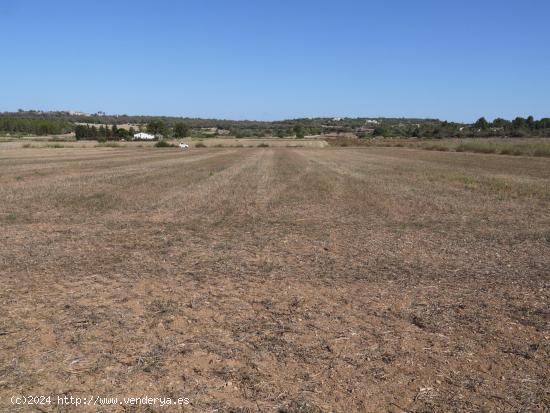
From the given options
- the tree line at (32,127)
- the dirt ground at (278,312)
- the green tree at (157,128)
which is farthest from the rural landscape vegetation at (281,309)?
the tree line at (32,127)

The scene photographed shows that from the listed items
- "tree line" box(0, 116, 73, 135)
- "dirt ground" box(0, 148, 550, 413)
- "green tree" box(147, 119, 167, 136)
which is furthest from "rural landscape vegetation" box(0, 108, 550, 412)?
"tree line" box(0, 116, 73, 135)

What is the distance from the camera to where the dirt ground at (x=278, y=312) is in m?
4.24

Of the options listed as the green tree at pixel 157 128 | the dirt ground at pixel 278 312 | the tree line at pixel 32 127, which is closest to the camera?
the dirt ground at pixel 278 312

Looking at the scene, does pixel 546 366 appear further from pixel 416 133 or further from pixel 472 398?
pixel 416 133

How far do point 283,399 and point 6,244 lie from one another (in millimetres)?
7602

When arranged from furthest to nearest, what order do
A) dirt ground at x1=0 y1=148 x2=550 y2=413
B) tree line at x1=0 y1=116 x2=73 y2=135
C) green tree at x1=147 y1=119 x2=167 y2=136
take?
1. tree line at x1=0 y1=116 x2=73 y2=135
2. green tree at x1=147 y1=119 x2=167 y2=136
3. dirt ground at x1=0 y1=148 x2=550 y2=413

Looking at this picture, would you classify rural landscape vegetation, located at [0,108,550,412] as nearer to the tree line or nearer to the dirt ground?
the dirt ground

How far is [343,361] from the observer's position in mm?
4738

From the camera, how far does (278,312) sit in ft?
19.8

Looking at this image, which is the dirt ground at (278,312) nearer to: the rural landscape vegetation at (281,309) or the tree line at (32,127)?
the rural landscape vegetation at (281,309)

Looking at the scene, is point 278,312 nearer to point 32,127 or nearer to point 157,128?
point 157,128

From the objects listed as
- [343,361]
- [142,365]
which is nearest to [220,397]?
[142,365]

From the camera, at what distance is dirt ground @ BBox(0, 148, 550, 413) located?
167 inches

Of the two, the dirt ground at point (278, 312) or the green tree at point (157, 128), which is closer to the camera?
the dirt ground at point (278, 312)
